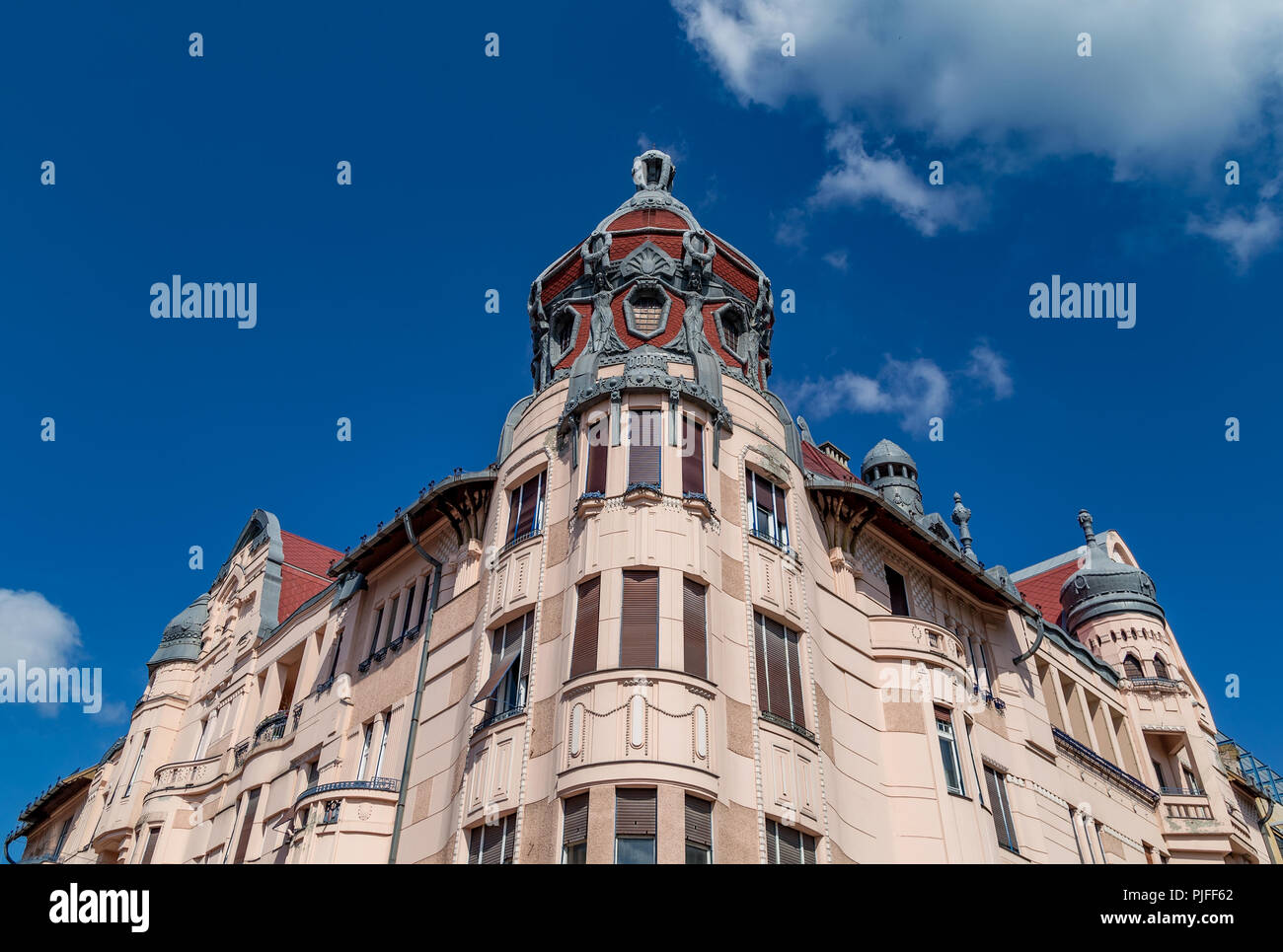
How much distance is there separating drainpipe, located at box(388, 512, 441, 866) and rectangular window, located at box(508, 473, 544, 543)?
11.3 ft

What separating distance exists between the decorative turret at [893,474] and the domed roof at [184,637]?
30147mm

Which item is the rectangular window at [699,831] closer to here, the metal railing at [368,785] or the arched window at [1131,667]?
the metal railing at [368,785]

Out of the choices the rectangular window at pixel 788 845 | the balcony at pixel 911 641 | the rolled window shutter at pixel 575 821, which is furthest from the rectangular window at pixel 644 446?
the balcony at pixel 911 641

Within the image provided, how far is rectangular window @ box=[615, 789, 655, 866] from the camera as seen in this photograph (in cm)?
1892

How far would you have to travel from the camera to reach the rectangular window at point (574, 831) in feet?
63.4

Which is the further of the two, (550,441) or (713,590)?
(550,441)

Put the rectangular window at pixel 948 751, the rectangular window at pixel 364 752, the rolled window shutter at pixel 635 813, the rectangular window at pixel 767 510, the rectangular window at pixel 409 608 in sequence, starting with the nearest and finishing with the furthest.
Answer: the rolled window shutter at pixel 635 813
the rectangular window at pixel 948 751
the rectangular window at pixel 767 510
the rectangular window at pixel 364 752
the rectangular window at pixel 409 608

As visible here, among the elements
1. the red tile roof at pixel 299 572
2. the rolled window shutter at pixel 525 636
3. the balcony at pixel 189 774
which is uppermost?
the red tile roof at pixel 299 572

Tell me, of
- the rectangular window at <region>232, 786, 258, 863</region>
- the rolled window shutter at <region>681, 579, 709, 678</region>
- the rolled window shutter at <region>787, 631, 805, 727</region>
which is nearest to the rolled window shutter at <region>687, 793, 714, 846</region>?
the rolled window shutter at <region>681, 579, 709, 678</region>

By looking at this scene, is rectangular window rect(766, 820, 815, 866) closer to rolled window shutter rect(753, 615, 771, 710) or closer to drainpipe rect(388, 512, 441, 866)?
rolled window shutter rect(753, 615, 771, 710)
